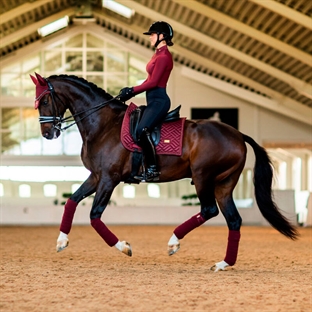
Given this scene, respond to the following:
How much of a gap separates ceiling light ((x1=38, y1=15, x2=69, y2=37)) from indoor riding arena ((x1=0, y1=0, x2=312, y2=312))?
Answer: 0.11 meters

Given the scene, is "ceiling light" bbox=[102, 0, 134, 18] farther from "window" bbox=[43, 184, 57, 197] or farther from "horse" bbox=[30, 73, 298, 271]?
"horse" bbox=[30, 73, 298, 271]

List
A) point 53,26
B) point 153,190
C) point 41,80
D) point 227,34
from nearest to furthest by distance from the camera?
point 41,80, point 227,34, point 53,26, point 153,190

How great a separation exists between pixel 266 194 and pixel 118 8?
16006mm

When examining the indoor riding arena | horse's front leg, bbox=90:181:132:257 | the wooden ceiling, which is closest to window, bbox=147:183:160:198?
the indoor riding arena

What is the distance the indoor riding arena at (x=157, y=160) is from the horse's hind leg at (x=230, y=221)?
0.5 inches

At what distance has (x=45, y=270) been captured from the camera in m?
7.42

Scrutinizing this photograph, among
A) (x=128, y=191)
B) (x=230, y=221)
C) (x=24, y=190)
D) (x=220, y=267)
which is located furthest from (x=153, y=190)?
(x=220, y=267)

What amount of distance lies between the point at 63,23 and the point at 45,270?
58.8ft

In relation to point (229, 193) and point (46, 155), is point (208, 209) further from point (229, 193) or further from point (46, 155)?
point (46, 155)

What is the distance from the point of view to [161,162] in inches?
299

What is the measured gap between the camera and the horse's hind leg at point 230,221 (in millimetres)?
7418

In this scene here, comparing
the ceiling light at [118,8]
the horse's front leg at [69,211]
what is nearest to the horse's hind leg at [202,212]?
the horse's front leg at [69,211]

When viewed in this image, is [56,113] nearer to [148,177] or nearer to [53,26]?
[148,177]

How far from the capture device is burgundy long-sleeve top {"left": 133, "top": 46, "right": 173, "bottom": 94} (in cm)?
754
